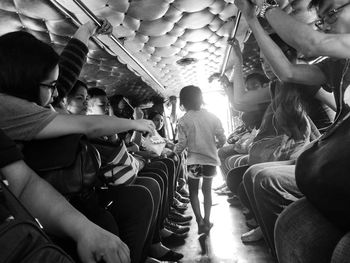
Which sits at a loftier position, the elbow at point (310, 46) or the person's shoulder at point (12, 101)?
the elbow at point (310, 46)

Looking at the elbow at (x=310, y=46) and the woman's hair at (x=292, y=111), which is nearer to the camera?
the elbow at (x=310, y=46)

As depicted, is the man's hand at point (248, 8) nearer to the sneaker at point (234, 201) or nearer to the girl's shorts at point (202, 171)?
the girl's shorts at point (202, 171)

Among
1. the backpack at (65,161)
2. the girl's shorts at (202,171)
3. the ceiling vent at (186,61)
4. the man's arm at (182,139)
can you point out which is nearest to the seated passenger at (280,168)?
the backpack at (65,161)

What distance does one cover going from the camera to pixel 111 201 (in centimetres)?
135

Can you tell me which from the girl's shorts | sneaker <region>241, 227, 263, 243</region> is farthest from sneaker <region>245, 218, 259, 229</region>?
the girl's shorts

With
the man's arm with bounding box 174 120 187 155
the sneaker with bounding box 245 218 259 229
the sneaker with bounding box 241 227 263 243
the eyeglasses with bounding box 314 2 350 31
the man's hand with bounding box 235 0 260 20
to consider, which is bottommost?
the sneaker with bounding box 245 218 259 229

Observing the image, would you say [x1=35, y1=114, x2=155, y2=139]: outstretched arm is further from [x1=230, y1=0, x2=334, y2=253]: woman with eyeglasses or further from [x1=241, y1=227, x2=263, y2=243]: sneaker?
[x1=241, y1=227, x2=263, y2=243]: sneaker

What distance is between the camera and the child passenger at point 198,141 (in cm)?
299

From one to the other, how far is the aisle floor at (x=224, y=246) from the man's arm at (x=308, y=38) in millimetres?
1439

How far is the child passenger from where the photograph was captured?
2994 mm

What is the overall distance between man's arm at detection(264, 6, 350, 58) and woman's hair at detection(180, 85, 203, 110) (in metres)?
1.88

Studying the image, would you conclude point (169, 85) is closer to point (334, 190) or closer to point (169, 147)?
point (169, 147)

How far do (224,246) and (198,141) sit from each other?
126cm

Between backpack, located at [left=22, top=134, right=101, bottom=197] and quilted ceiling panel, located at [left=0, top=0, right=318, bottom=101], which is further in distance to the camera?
quilted ceiling panel, located at [left=0, top=0, right=318, bottom=101]
